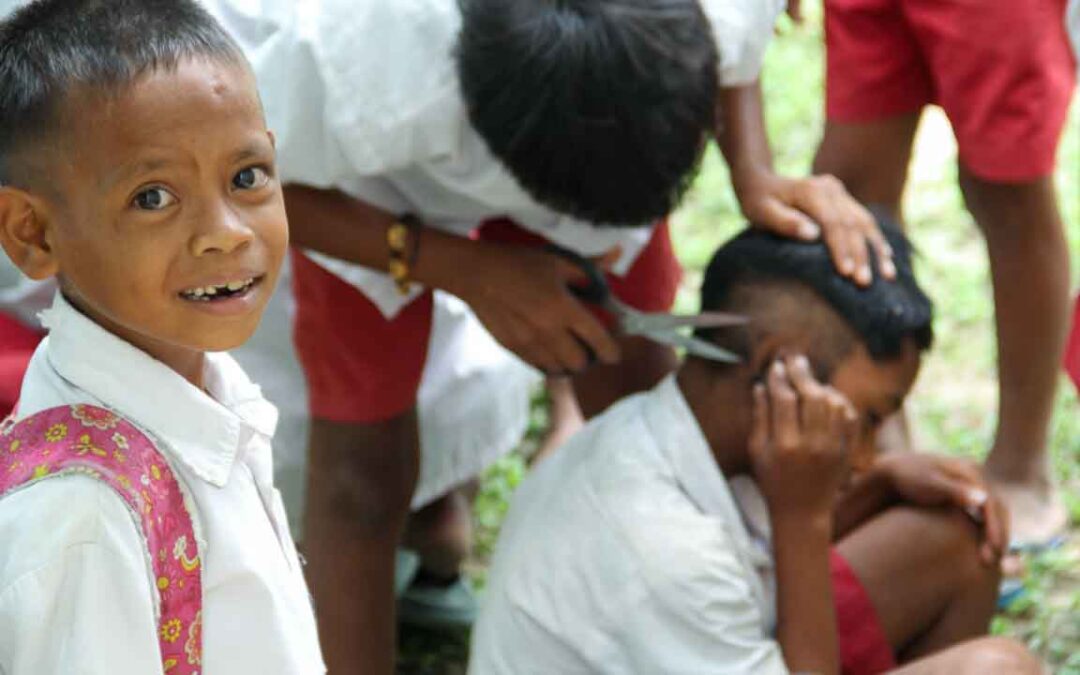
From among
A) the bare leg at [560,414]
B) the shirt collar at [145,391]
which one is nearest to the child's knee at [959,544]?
the bare leg at [560,414]

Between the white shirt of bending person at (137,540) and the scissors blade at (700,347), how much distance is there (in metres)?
0.66

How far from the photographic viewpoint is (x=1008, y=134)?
8.14 feet

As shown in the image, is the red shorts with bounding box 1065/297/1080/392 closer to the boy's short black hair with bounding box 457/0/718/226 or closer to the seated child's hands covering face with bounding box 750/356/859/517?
the seated child's hands covering face with bounding box 750/356/859/517

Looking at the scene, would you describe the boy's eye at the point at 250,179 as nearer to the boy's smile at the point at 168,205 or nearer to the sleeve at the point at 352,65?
the boy's smile at the point at 168,205

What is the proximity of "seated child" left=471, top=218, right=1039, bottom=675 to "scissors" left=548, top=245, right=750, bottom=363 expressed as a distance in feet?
0.08

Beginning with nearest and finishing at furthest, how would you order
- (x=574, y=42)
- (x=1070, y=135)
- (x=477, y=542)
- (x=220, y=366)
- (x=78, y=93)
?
(x=78, y=93) → (x=220, y=366) → (x=574, y=42) → (x=477, y=542) → (x=1070, y=135)

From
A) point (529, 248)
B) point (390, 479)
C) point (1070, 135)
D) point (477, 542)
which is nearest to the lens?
point (529, 248)

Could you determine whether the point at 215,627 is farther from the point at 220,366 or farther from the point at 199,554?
the point at 220,366

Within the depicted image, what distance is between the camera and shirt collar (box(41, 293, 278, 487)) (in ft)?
4.21

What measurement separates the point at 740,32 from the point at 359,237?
552 mm

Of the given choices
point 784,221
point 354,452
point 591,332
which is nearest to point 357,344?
point 354,452

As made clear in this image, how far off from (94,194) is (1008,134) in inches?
64.3

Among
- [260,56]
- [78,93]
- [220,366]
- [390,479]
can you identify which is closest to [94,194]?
[78,93]

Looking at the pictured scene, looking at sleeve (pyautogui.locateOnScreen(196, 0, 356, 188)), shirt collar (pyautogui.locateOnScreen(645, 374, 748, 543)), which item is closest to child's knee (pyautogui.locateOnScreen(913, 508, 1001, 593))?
shirt collar (pyautogui.locateOnScreen(645, 374, 748, 543))
